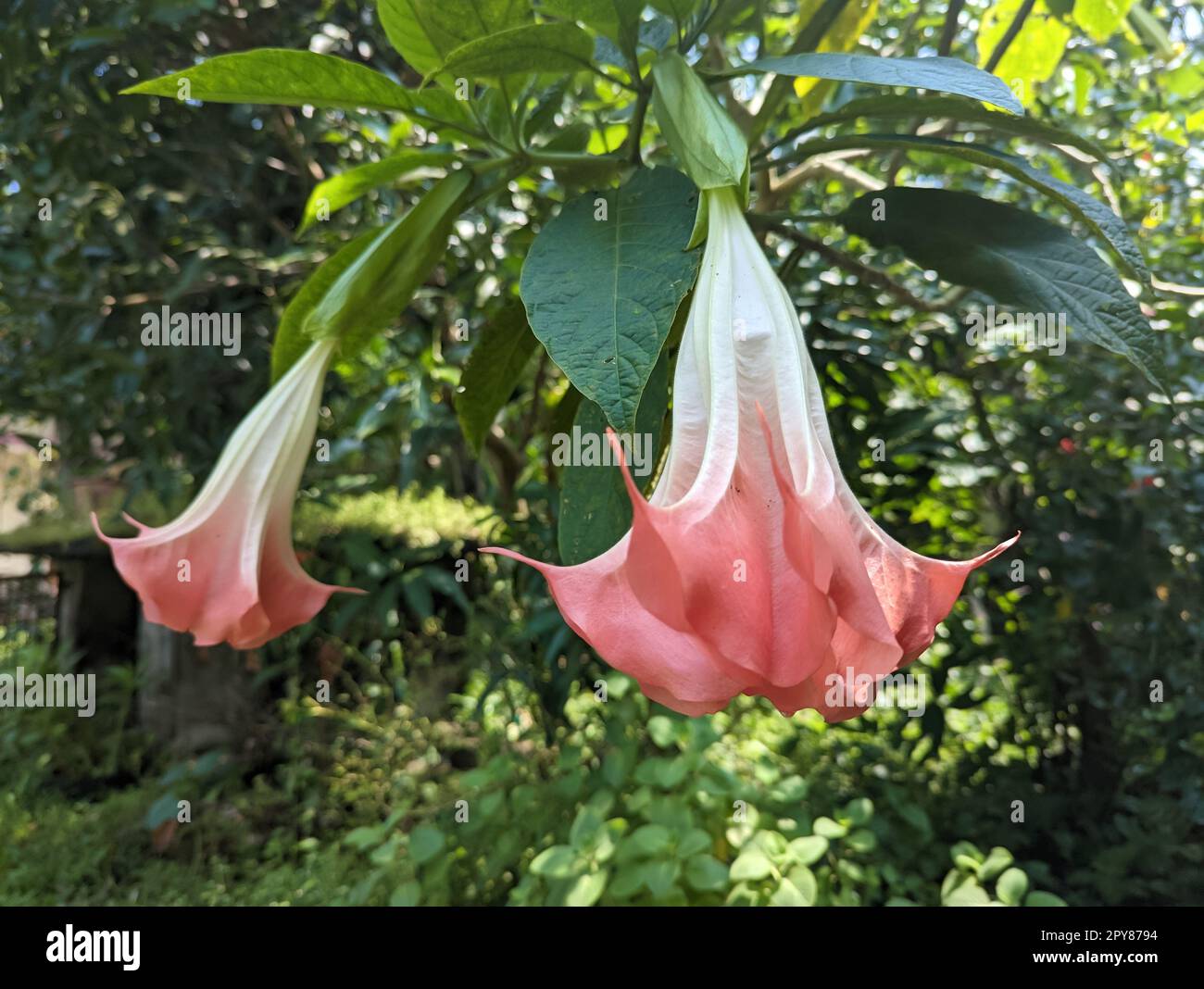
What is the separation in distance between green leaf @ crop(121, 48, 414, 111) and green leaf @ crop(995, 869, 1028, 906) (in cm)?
85

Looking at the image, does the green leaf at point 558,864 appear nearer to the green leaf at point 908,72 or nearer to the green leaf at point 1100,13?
the green leaf at point 908,72

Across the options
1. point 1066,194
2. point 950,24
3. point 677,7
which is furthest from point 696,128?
A: point 950,24

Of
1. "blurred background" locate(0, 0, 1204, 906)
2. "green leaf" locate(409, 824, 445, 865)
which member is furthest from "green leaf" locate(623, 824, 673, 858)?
"green leaf" locate(409, 824, 445, 865)

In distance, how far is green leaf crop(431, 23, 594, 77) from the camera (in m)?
0.33

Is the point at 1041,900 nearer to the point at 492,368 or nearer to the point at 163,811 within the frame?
the point at 492,368

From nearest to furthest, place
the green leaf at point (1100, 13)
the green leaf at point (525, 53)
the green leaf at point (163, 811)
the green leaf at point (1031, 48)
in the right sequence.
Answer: the green leaf at point (525, 53), the green leaf at point (1100, 13), the green leaf at point (1031, 48), the green leaf at point (163, 811)

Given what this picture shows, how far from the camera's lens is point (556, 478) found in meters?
0.86

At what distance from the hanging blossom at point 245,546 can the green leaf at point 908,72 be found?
26 centimetres

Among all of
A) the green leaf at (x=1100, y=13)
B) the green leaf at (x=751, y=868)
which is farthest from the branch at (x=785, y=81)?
the green leaf at (x=751, y=868)

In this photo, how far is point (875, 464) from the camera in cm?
81

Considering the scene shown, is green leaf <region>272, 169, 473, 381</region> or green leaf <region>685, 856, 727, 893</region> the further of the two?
green leaf <region>685, 856, 727, 893</region>

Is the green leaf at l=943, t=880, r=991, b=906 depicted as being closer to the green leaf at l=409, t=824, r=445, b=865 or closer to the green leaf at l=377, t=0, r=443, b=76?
the green leaf at l=409, t=824, r=445, b=865

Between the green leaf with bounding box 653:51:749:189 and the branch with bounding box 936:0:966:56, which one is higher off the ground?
the branch with bounding box 936:0:966:56

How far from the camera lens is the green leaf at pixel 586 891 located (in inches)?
31.2
